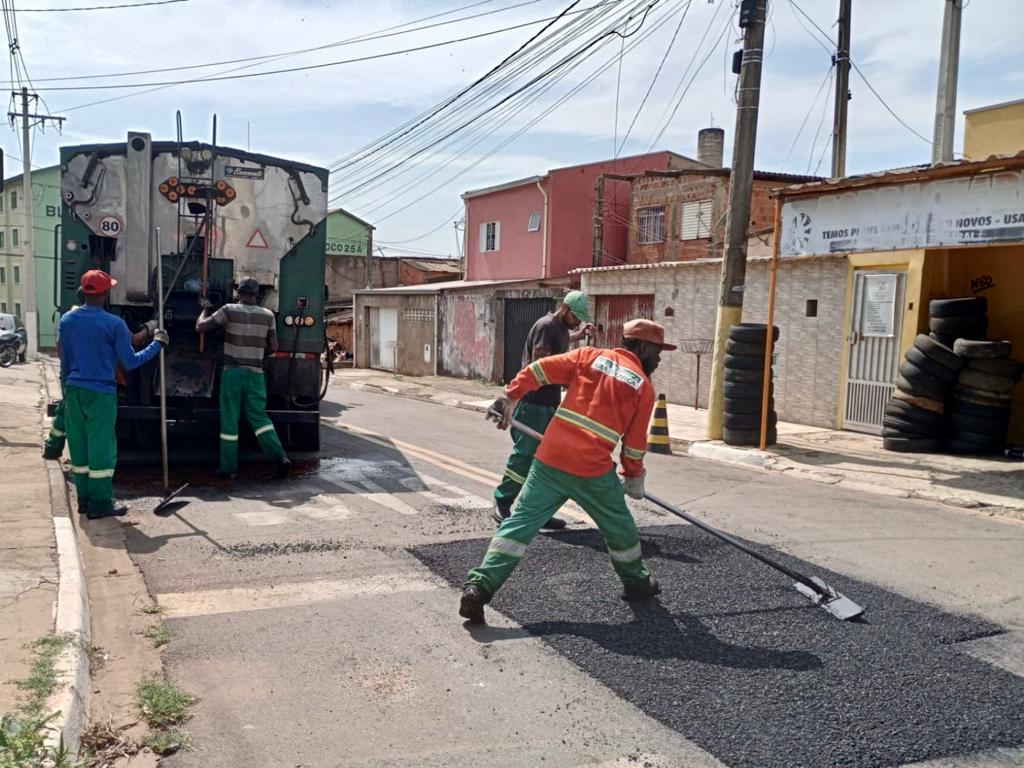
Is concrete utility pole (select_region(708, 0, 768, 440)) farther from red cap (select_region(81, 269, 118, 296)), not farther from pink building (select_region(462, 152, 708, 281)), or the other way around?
pink building (select_region(462, 152, 708, 281))

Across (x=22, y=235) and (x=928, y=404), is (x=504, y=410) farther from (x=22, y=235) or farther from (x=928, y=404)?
(x=22, y=235)

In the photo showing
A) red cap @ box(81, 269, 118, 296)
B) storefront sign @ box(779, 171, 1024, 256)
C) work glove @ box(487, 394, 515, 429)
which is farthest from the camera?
storefront sign @ box(779, 171, 1024, 256)

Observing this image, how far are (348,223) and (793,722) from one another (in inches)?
1866

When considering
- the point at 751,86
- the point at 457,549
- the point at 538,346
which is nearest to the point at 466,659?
the point at 457,549

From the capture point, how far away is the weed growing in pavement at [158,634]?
13.8 ft

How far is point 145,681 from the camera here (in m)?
3.76

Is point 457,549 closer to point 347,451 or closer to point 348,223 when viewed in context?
point 347,451

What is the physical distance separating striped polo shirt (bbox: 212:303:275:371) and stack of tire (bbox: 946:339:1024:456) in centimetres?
800

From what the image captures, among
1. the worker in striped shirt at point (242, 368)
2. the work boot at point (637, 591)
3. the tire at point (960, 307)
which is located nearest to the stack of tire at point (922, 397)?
the tire at point (960, 307)

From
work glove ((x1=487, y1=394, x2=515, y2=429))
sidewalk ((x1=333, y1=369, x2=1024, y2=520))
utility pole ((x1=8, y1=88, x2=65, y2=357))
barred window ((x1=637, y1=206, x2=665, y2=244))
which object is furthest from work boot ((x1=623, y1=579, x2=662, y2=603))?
utility pole ((x1=8, y1=88, x2=65, y2=357))

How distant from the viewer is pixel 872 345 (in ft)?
40.0

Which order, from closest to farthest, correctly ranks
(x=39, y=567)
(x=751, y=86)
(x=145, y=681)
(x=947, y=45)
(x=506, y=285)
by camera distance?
(x=145, y=681)
(x=39, y=567)
(x=751, y=86)
(x=947, y=45)
(x=506, y=285)

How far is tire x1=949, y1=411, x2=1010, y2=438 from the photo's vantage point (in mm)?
10328

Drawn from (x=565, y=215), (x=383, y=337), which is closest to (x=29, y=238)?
(x=383, y=337)
